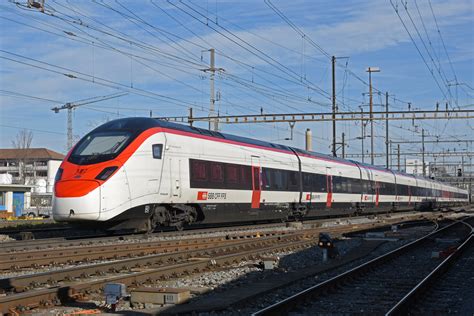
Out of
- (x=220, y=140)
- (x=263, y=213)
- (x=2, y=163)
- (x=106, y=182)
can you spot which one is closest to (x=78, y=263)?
(x=106, y=182)


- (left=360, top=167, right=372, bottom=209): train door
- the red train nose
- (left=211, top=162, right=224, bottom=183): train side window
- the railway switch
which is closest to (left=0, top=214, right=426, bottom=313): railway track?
the railway switch

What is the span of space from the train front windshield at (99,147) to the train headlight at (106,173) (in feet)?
1.36

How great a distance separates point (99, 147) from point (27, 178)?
96498 mm

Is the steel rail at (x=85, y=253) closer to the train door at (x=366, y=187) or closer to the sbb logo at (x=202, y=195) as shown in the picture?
the sbb logo at (x=202, y=195)

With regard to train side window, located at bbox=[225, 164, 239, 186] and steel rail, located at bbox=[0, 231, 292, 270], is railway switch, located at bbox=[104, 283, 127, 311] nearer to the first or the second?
steel rail, located at bbox=[0, 231, 292, 270]

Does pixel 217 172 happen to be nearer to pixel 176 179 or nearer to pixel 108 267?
pixel 176 179

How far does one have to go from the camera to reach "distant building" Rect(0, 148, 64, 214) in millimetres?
47344

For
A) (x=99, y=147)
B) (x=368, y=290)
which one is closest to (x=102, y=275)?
(x=368, y=290)

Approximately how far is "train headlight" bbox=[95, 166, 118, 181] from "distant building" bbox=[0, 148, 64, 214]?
2585cm

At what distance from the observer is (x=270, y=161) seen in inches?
1003

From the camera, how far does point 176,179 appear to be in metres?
18.8

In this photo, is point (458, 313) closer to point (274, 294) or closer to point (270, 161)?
point (274, 294)

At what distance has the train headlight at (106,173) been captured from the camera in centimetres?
1630

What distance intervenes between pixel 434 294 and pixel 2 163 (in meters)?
127
